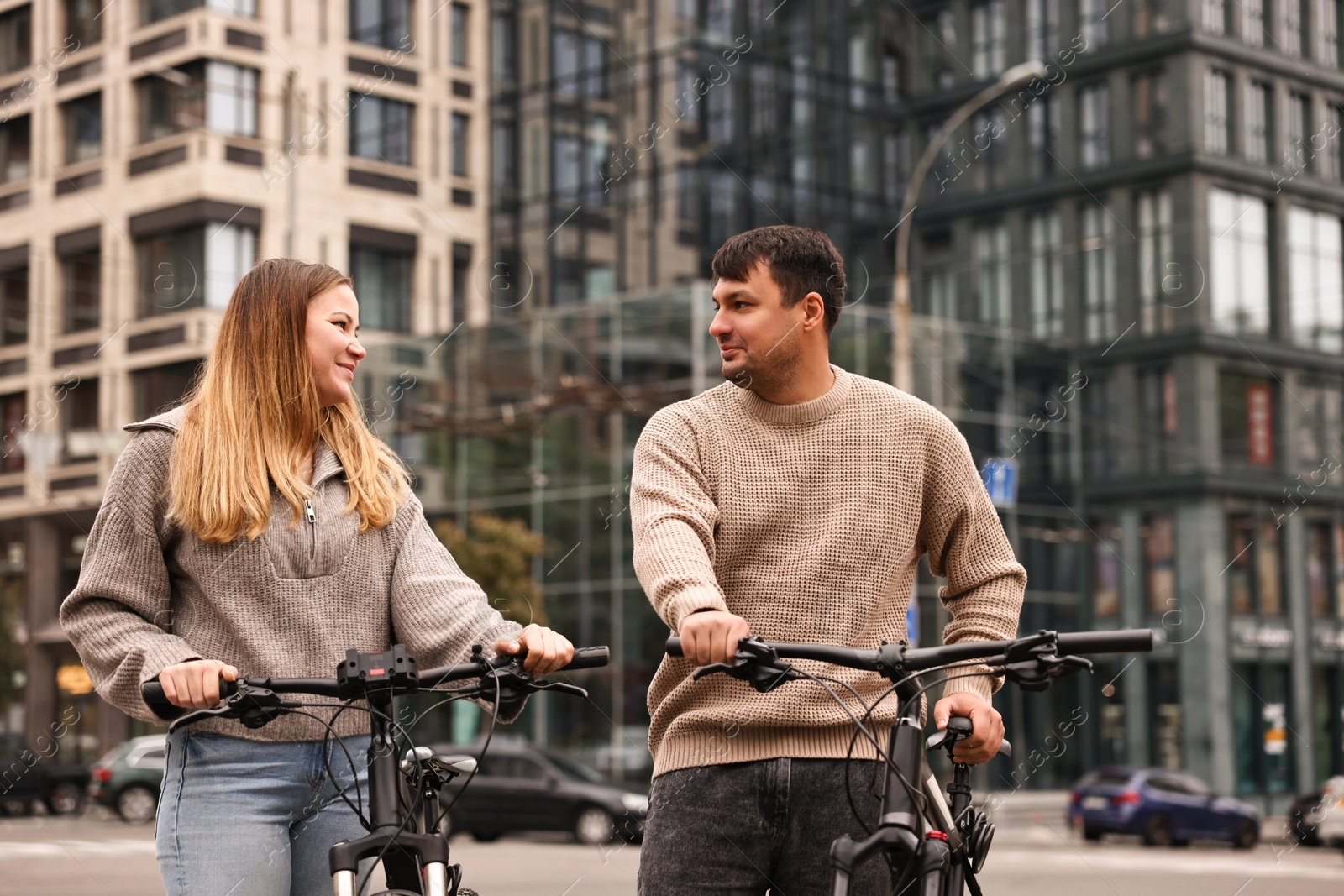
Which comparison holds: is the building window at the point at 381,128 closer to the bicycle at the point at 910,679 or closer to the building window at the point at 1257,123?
the building window at the point at 1257,123

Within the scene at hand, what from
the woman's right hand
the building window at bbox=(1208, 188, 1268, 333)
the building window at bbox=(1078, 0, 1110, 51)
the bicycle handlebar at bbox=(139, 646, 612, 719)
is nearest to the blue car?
the building window at bbox=(1208, 188, 1268, 333)

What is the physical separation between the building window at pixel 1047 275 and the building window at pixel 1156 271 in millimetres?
1780

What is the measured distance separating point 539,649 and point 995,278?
1470 inches

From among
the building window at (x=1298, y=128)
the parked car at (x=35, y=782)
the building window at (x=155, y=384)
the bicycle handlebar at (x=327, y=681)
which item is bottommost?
the parked car at (x=35, y=782)

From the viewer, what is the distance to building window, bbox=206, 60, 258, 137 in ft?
124

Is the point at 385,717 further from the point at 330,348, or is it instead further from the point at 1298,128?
the point at 1298,128

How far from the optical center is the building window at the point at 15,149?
40.7 metres

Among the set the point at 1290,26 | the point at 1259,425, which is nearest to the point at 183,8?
the point at 1290,26

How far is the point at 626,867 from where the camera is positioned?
19234mm

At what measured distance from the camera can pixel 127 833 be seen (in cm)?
2680

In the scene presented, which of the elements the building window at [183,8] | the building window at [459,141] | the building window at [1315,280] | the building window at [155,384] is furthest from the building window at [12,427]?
the building window at [1315,280]

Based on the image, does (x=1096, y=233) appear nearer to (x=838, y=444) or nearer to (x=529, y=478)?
(x=529, y=478)

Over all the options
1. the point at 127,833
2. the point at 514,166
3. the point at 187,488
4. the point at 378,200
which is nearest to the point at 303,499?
the point at 187,488

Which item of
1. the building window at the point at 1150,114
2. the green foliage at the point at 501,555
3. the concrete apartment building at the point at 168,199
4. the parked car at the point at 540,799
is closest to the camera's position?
the parked car at the point at 540,799
